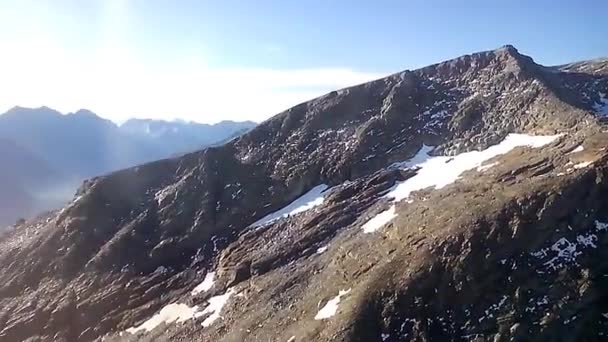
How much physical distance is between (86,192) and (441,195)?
62.1 meters

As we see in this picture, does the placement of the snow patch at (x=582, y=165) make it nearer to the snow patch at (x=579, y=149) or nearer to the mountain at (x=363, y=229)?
the mountain at (x=363, y=229)

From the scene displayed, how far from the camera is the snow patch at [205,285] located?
64438mm

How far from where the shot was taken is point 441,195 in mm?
55031

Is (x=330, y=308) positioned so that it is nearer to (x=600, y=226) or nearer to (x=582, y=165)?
(x=600, y=226)

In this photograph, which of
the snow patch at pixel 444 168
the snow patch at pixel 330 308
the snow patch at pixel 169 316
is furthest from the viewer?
the snow patch at pixel 169 316

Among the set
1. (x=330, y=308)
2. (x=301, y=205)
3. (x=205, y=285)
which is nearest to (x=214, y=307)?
(x=205, y=285)

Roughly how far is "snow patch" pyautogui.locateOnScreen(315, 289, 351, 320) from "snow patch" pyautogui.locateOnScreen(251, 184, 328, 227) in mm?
24367

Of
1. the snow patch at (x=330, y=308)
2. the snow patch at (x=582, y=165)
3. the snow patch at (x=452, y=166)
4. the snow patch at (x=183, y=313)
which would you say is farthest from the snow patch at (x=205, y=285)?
the snow patch at (x=582, y=165)

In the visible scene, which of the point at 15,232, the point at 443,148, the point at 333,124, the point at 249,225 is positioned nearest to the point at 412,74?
the point at 333,124

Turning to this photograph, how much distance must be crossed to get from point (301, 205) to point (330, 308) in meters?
28.1

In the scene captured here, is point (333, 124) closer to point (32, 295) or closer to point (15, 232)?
point (32, 295)

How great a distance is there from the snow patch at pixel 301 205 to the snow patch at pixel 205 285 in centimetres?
971

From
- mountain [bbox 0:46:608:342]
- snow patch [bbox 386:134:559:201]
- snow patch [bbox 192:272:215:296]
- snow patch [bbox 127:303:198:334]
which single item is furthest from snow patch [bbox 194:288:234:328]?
snow patch [bbox 386:134:559:201]

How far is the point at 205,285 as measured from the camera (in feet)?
214
